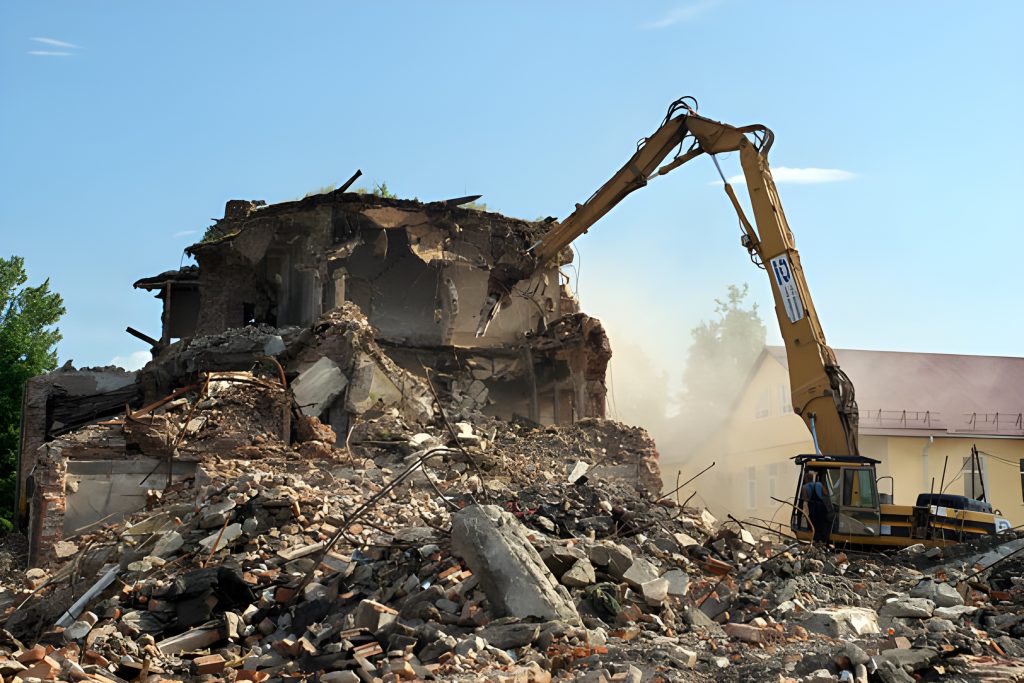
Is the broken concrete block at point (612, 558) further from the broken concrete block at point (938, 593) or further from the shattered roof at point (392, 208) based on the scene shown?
the shattered roof at point (392, 208)

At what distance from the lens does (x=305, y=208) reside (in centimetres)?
2316

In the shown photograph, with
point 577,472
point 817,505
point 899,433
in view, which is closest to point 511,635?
point 817,505

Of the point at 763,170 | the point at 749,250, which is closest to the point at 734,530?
the point at 749,250

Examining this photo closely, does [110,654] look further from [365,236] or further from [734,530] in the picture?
[365,236]

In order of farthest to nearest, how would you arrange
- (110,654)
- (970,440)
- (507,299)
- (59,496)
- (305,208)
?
(970,440), (305,208), (507,299), (59,496), (110,654)

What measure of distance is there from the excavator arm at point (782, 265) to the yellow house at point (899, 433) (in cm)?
844

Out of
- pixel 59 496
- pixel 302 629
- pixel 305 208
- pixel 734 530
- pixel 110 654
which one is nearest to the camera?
pixel 110 654

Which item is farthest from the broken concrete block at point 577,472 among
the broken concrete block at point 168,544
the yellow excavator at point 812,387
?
the broken concrete block at point 168,544

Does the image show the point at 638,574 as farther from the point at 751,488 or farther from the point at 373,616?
the point at 751,488

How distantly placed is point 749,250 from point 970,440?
13.5 m

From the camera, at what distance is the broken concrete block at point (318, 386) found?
1816 cm

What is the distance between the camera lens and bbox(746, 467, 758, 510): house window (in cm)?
3035

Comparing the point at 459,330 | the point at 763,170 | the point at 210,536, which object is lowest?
the point at 210,536

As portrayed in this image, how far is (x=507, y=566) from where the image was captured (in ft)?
29.2
